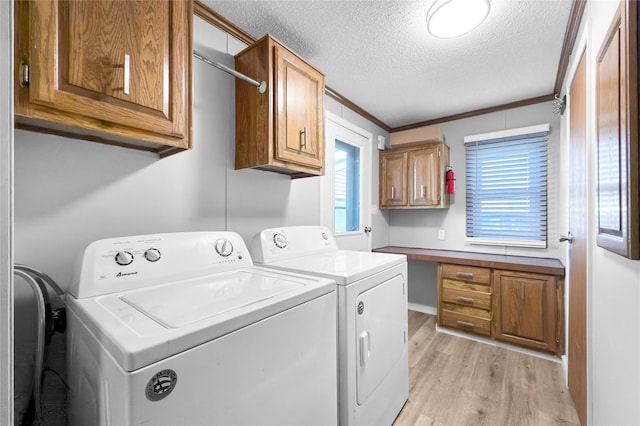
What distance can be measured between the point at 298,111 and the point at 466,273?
86.0 inches

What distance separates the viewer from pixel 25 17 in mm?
818

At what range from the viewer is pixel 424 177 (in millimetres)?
3168

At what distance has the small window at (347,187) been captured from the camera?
2.75 meters

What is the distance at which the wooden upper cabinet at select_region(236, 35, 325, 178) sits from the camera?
5.20 feet

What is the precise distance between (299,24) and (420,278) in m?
2.96

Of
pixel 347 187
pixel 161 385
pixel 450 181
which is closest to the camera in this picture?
pixel 161 385

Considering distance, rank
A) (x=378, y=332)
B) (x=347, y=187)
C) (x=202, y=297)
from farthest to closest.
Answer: (x=347, y=187), (x=378, y=332), (x=202, y=297)

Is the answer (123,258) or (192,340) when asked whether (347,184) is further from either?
(192,340)

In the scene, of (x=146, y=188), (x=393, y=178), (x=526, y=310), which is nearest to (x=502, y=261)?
(x=526, y=310)

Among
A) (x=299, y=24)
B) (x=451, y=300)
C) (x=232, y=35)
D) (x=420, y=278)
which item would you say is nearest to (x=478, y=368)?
(x=451, y=300)

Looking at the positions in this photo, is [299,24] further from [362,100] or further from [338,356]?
[338,356]

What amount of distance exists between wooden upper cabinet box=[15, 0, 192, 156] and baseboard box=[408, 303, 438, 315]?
10.6 ft

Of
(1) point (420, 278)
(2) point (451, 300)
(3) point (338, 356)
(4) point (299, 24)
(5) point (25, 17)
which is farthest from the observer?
(1) point (420, 278)

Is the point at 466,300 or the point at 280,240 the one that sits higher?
the point at 280,240
